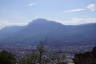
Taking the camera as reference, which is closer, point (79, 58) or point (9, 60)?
point (79, 58)

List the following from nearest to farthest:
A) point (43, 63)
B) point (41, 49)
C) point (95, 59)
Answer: point (95, 59) → point (41, 49) → point (43, 63)

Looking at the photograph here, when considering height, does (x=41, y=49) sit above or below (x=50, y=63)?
above

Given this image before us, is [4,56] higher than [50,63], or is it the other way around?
[4,56]

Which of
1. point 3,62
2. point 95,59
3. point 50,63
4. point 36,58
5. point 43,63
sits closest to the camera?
point 95,59

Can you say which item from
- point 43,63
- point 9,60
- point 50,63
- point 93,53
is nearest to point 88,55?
point 93,53

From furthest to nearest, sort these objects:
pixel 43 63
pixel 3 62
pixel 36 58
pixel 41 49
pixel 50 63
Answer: pixel 50 63, pixel 43 63, pixel 36 58, pixel 41 49, pixel 3 62

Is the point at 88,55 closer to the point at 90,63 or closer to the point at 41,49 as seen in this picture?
the point at 90,63

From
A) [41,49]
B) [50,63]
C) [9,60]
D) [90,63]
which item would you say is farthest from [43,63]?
[90,63]

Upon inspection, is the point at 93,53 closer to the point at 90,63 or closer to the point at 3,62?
the point at 90,63

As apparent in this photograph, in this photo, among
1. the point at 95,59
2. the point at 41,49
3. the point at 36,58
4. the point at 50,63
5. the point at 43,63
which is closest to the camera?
the point at 95,59
